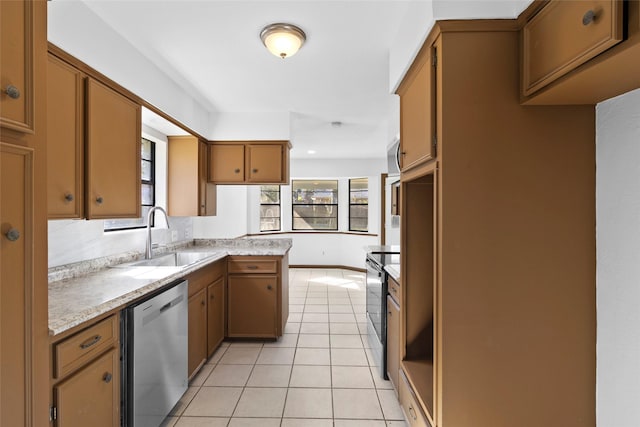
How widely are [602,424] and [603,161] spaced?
1.02 meters

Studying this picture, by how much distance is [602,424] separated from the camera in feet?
4.08

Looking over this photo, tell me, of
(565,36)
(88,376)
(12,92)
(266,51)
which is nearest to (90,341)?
(88,376)

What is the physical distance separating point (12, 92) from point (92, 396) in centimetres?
124

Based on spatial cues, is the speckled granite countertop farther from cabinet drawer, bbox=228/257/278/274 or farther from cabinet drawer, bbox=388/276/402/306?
cabinet drawer, bbox=388/276/402/306

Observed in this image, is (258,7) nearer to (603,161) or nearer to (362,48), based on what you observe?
(362,48)

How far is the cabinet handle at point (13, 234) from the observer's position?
3.12ft

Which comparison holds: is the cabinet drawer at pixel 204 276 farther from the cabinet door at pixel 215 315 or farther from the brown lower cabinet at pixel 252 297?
the brown lower cabinet at pixel 252 297

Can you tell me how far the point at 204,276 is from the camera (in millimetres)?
2703

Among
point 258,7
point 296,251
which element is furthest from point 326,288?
point 258,7

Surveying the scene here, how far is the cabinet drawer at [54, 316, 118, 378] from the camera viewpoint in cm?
123

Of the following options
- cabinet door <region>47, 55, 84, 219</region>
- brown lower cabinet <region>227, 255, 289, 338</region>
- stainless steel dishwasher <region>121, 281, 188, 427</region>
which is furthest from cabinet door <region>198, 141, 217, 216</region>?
cabinet door <region>47, 55, 84, 219</region>

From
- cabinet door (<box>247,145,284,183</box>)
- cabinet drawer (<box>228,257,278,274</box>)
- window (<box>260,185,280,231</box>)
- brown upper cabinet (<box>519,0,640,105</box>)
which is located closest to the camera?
brown upper cabinet (<box>519,0,640,105</box>)

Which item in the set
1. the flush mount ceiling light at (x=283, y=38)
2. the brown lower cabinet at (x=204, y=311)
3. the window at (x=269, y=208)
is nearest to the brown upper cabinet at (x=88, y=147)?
the brown lower cabinet at (x=204, y=311)

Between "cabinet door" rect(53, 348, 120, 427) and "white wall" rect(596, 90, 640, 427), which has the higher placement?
"white wall" rect(596, 90, 640, 427)
